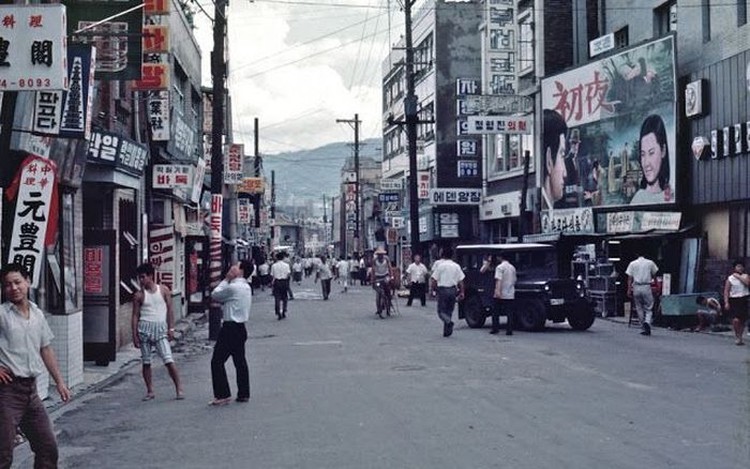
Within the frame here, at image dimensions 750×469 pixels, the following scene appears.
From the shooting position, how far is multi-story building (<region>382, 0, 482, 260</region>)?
4975 centimetres

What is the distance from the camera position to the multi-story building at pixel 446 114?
49750 mm

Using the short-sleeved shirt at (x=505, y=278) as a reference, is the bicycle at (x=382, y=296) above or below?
below

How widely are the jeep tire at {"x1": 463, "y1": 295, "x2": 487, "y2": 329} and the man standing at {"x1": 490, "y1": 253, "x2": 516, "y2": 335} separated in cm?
183

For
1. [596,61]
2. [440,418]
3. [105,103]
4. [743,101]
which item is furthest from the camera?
[596,61]

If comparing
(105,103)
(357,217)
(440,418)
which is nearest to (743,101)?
(105,103)

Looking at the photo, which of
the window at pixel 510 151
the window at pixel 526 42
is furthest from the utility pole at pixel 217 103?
the window at pixel 510 151

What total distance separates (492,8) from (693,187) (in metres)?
16.3

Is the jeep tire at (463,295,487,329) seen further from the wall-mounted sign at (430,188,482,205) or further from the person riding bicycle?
the wall-mounted sign at (430,188,482,205)

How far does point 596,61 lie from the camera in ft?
108

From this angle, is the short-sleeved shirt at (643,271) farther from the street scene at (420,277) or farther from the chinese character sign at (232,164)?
the chinese character sign at (232,164)

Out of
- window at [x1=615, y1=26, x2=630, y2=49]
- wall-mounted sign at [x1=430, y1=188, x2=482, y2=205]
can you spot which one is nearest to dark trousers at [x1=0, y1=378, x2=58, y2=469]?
window at [x1=615, y1=26, x2=630, y2=49]

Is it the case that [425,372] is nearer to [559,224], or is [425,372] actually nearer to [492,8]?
[559,224]

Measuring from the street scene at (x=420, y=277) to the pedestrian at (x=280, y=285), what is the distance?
599mm

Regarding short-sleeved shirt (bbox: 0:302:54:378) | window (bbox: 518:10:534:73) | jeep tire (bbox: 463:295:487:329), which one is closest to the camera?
short-sleeved shirt (bbox: 0:302:54:378)
